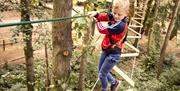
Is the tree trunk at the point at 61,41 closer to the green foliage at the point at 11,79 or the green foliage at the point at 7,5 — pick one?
the green foliage at the point at 7,5

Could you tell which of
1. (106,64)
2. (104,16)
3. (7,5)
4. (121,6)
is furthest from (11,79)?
(121,6)

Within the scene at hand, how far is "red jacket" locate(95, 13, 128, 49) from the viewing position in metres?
4.09

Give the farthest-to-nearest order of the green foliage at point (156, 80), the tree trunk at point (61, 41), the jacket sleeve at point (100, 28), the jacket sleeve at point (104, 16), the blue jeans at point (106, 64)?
the green foliage at point (156, 80) < the blue jeans at point (106, 64) < the jacket sleeve at point (104, 16) < the jacket sleeve at point (100, 28) < the tree trunk at point (61, 41)

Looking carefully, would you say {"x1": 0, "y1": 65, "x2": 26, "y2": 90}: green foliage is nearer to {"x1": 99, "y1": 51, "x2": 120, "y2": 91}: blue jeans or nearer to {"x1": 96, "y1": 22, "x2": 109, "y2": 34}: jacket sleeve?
{"x1": 99, "y1": 51, "x2": 120, "y2": 91}: blue jeans

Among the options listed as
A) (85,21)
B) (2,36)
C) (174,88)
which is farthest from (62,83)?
(2,36)

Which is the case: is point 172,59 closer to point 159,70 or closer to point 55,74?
point 159,70

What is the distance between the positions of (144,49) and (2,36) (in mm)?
9888

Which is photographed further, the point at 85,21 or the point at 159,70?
the point at 159,70

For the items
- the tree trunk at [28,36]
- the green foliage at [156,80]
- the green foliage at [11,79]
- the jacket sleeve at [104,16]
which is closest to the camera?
the jacket sleeve at [104,16]

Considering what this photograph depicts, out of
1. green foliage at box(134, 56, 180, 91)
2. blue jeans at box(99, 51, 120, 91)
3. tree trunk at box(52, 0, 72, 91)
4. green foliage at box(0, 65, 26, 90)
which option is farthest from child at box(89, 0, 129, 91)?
green foliage at box(134, 56, 180, 91)

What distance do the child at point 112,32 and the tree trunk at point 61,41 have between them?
0.41 m

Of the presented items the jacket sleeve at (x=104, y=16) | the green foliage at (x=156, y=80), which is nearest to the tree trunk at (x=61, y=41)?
the jacket sleeve at (x=104, y=16)

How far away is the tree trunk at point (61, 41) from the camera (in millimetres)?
3746

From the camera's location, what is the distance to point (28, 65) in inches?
373
